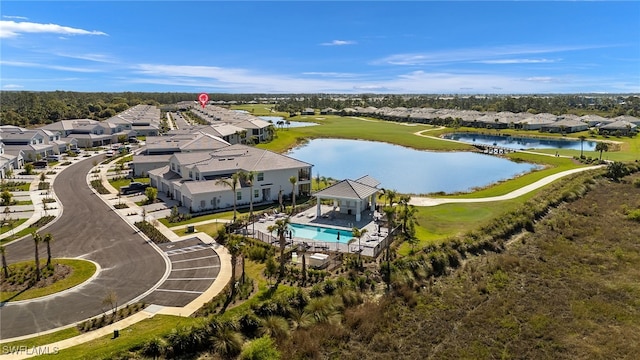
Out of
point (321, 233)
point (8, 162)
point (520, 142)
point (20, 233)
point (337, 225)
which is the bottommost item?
point (20, 233)

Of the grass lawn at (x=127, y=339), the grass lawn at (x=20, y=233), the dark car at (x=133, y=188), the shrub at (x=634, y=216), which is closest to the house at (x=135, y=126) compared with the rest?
the dark car at (x=133, y=188)

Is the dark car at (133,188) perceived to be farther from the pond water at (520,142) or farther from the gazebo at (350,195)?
the pond water at (520,142)

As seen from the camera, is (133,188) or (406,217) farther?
(133,188)

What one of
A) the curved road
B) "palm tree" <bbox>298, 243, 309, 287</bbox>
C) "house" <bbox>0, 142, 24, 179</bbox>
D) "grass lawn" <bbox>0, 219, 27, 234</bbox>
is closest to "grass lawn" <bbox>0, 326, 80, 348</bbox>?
the curved road

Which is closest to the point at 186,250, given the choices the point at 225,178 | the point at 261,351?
the point at 261,351

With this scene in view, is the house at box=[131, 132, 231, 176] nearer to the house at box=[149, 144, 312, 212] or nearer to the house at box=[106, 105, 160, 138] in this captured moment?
the house at box=[149, 144, 312, 212]

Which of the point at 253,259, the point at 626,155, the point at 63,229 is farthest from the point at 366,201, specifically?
the point at 626,155

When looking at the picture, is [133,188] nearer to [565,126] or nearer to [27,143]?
[27,143]
